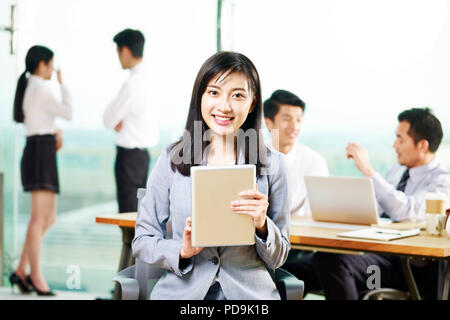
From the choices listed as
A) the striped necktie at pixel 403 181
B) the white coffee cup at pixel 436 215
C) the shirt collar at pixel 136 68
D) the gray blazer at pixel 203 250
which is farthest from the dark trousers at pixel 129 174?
the gray blazer at pixel 203 250

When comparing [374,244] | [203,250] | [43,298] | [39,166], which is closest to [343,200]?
[374,244]

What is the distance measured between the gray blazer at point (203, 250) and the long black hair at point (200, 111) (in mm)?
33

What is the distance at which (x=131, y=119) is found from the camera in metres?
4.18

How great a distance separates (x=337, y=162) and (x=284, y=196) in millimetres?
2463

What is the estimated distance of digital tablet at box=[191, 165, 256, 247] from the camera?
1.60 m

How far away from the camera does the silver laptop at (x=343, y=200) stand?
281cm

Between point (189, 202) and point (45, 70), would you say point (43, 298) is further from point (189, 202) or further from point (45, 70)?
point (189, 202)

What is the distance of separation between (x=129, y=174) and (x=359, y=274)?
172 centimetres

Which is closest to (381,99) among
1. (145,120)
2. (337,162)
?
(337,162)

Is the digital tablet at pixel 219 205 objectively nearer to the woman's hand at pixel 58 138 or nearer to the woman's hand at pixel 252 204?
the woman's hand at pixel 252 204

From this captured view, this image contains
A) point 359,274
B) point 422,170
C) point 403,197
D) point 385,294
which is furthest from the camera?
point 422,170

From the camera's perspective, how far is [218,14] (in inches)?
170

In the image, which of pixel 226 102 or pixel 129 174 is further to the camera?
pixel 129 174
